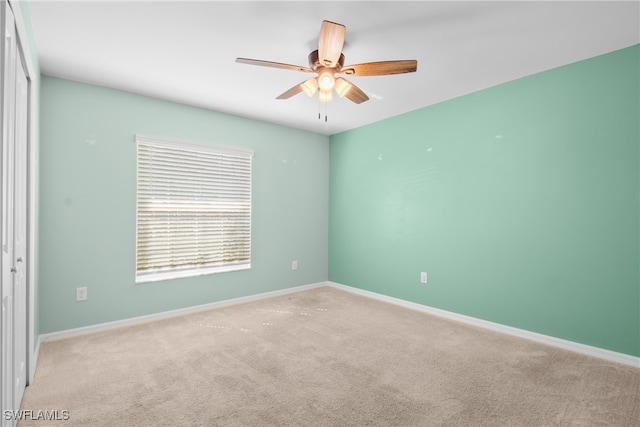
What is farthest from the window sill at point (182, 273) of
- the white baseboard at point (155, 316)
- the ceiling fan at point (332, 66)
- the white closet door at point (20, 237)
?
the ceiling fan at point (332, 66)

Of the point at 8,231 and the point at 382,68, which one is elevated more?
the point at 382,68

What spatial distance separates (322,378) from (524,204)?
7.62ft

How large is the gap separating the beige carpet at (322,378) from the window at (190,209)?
724 millimetres

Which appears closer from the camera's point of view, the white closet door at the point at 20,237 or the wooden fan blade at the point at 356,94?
the white closet door at the point at 20,237

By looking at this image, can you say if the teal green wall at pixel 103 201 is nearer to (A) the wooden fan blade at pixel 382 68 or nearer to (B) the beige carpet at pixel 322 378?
(B) the beige carpet at pixel 322 378

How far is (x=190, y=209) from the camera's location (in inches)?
145

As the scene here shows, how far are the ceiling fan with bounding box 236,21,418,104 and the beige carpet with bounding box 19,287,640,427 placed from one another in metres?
2.03

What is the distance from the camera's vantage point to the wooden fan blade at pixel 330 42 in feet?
5.87

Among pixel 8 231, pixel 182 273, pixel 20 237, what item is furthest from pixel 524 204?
pixel 20 237

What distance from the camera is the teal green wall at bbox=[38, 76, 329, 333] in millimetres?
2869

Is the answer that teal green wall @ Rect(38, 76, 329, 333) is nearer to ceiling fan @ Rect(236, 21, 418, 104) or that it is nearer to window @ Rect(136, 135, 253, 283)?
window @ Rect(136, 135, 253, 283)

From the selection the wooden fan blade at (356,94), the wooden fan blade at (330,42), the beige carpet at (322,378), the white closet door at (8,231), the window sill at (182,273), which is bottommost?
the beige carpet at (322,378)

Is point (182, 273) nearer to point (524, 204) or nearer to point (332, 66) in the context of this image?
point (332, 66)

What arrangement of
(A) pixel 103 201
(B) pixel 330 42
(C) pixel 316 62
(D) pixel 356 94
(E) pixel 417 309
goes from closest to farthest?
(B) pixel 330 42 < (C) pixel 316 62 < (D) pixel 356 94 < (A) pixel 103 201 < (E) pixel 417 309
